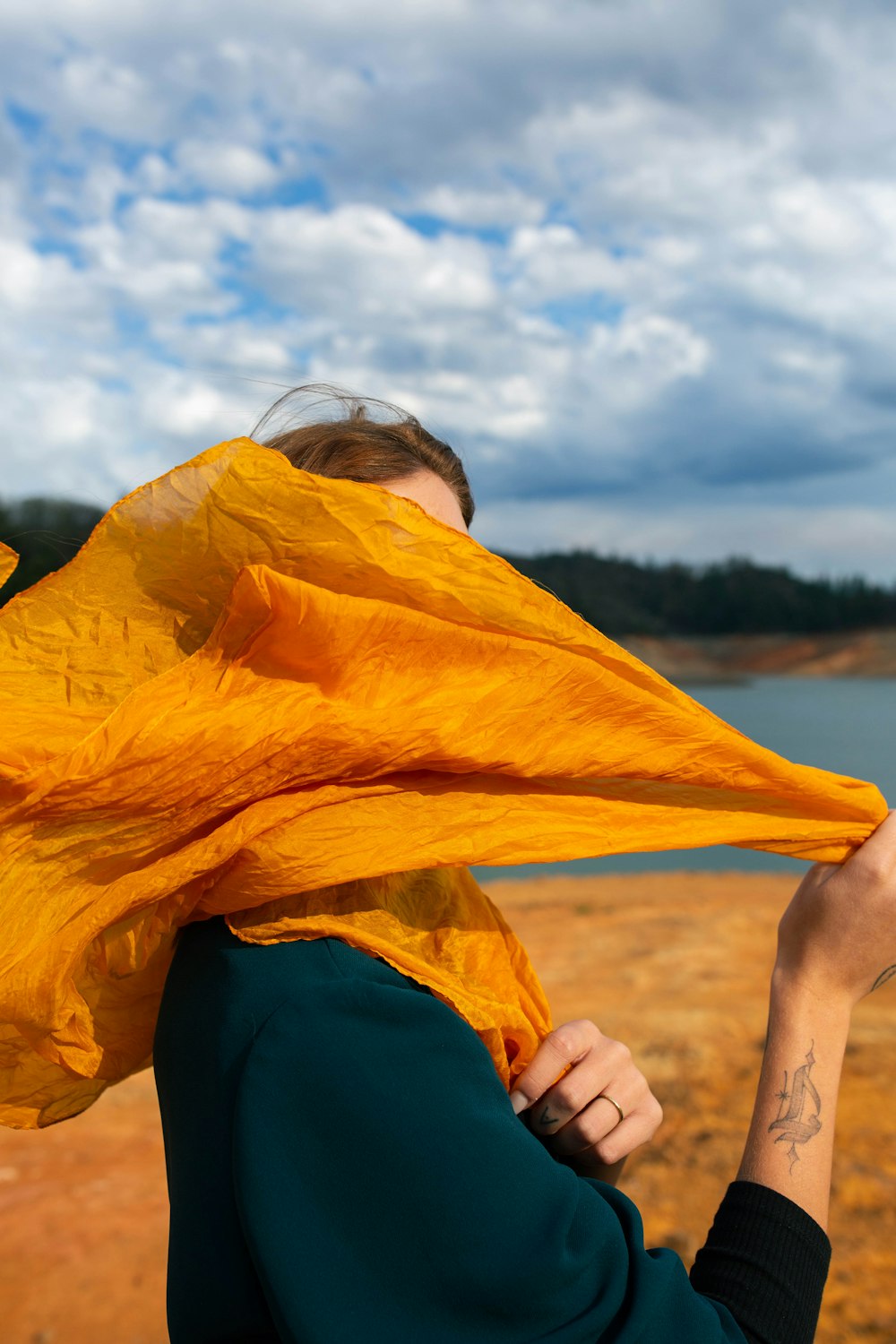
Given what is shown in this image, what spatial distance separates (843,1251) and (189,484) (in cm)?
383

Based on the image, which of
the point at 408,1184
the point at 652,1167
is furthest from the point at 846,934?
the point at 652,1167

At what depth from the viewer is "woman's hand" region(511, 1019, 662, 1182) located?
1.19 m

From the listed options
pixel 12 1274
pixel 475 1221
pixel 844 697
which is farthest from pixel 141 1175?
pixel 844 697

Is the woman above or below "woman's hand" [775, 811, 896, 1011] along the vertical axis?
below

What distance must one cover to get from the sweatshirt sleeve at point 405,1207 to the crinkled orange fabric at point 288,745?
136mm

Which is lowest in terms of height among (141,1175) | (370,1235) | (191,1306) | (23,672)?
(141,1175)

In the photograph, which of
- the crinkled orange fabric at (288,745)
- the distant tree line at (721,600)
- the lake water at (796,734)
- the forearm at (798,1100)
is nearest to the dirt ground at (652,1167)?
the forearm at (798,1100)

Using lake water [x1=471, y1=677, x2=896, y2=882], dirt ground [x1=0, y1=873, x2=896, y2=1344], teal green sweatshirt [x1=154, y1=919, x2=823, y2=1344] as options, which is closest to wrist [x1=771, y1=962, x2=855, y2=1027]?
teal green sweatshirt [x1=154, y1=919, x2=823, y2=1344]

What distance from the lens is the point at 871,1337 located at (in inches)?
129

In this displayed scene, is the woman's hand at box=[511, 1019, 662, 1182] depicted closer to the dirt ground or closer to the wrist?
the wrist

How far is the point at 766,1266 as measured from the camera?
1090mm

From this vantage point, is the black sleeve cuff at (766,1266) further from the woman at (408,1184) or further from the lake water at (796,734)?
the lake water at (796,734)

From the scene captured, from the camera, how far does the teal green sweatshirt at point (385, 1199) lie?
873 mm

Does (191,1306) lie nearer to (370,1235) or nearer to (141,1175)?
(370,1235)
